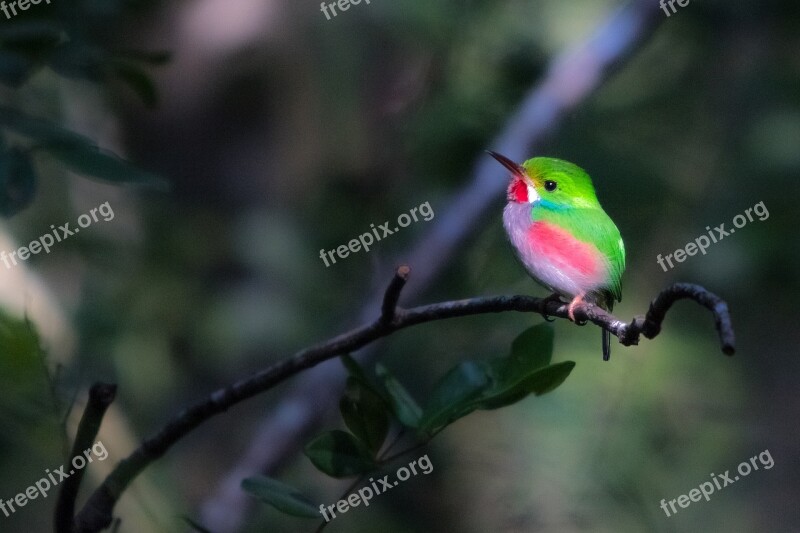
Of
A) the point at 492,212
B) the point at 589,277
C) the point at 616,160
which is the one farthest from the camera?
the point at 616,160

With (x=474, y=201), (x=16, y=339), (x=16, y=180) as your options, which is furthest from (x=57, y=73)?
(x=474, y=201)

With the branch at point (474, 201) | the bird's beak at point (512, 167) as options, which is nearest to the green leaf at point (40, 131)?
the bird's beak at point (512, 167)

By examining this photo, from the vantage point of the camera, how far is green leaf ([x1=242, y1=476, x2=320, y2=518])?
69.1 inches

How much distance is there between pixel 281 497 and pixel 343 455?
5.5 inches

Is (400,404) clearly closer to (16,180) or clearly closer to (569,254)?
(569,254)

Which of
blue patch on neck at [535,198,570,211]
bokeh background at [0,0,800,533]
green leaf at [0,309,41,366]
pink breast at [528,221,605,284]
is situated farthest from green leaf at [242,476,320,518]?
bokeh background at [0,0,800,533]

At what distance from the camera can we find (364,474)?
1.83 meters

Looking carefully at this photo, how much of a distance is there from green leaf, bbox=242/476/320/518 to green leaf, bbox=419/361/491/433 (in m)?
0.26

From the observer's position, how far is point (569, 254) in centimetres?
241

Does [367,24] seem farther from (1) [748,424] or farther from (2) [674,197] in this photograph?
(1) [748,424]

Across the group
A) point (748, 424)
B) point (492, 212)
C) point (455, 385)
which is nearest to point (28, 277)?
point (492, 212)

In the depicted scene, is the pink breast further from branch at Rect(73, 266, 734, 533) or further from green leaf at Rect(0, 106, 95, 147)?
green leaf at Rect(0, 106, 95, 147)

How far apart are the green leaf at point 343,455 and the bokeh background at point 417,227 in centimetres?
238

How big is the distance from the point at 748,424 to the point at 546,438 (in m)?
1.55
